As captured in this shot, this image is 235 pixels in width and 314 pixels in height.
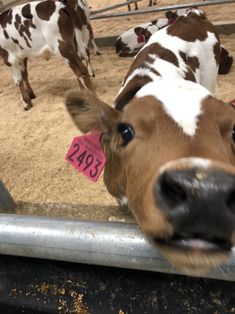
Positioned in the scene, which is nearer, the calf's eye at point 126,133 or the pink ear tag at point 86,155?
the calf's eye at point 126,133

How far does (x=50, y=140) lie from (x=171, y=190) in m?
2.65

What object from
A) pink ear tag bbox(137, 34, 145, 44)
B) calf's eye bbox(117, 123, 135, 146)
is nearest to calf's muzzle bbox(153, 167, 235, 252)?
calf's eye bbox(117, 123, 135, 146)

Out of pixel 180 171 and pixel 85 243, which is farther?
pixel 85 243

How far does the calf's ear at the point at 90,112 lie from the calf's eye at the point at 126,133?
0.59 feet

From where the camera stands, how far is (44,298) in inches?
47.9

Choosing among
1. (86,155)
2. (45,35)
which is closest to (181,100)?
(86,155)

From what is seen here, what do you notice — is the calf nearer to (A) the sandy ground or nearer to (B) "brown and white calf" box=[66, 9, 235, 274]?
(A) the sandy ground

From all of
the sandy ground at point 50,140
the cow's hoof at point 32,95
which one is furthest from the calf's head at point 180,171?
the cow's hoof at point 32,95

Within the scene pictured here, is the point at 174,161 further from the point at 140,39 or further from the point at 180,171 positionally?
the point at 140,39

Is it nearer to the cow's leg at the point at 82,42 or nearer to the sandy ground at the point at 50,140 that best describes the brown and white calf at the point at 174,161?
the sandy ground at the point at 50,140

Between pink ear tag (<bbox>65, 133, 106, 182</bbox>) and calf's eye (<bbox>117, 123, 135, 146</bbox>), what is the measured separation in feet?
1.08

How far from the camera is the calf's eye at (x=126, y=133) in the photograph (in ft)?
4.35

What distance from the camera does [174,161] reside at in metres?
0.92

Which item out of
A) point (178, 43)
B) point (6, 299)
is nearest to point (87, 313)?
point (6, 299)
